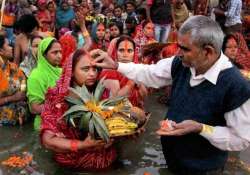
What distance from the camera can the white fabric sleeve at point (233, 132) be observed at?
3492 mm

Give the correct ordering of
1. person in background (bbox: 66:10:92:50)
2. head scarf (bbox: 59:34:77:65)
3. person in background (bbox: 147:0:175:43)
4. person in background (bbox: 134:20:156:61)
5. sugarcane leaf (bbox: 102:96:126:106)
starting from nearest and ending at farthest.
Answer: sugarcane leaf (bbox: 102:96:126:106)
head scarf (bbox: 59:34:77:65)
person in background (bbox: 66:10:92:50)
person in background (bbox: 134:20:156:61)
person in background (bbox: 147:0:175:43)

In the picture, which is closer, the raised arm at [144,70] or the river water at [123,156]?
the raised arm at [144,70]

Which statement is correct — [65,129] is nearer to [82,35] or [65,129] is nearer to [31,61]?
[31,61]

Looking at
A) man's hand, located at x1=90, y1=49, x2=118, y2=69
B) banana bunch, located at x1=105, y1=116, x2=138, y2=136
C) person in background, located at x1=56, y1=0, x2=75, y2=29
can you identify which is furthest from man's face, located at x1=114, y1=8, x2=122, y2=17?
banana bunch, located at x1=105, y1=116, x2=138, y2=136

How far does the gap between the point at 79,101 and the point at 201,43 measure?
3.87ft

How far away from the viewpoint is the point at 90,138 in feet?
12.2

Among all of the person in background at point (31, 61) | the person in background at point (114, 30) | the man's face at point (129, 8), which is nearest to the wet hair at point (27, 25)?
the person in background at point (31, 61)

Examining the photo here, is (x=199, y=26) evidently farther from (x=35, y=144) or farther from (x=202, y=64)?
(x=35, y=144)

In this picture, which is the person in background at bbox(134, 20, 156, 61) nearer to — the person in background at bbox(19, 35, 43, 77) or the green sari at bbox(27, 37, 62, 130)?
the person in background at bbox(19, 35, 43, 77)

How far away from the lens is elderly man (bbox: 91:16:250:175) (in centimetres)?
348

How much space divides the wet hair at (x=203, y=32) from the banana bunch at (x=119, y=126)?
902 millimetres

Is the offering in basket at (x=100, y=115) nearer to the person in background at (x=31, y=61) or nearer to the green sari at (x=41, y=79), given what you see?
the green sari at (x=41, y=79)

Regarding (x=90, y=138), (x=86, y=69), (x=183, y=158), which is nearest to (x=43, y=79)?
(x=86, y=69)

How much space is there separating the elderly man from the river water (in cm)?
47
